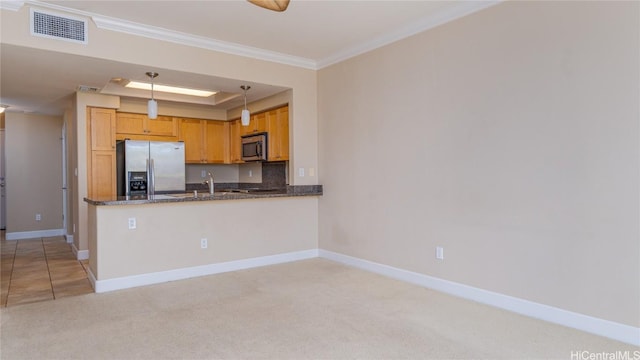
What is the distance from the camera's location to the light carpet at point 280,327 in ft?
7.97

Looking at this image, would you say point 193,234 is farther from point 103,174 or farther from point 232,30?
point 232,30

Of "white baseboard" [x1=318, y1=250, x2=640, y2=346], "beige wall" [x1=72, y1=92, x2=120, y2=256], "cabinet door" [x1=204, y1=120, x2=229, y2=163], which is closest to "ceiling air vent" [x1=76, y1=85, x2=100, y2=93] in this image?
"beige wall" [x1=72, y1=92, x2=120, y2=256]

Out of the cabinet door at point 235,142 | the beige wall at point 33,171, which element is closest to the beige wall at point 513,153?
the cabinet door at point 235,142

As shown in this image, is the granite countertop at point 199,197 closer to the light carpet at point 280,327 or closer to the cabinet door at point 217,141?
the light carpet at point 280,327

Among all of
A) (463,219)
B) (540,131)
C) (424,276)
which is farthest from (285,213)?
(540,131)

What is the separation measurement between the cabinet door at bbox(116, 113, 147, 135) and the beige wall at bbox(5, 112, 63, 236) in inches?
88.7

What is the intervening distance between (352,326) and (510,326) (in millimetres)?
1139

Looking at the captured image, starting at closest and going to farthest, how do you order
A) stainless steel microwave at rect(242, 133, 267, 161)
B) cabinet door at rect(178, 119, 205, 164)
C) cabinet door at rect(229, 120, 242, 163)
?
stainless steel microwave at rect(242, 133, 267, 161) → cabinet door at rect(178, 119, 205, 164) → cabinet door at rect(229, 120, 242, 163)

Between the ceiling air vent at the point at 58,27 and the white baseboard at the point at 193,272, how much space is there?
2262 mm

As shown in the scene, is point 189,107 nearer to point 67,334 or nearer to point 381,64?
point 381,64

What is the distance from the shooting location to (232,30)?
391cm

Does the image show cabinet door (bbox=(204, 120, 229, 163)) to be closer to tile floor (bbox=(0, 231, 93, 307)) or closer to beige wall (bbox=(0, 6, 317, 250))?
beige wall (bbox=(0, 6, 317, 250))

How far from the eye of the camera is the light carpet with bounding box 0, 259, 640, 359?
2428mm

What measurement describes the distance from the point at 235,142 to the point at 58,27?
3580mm
